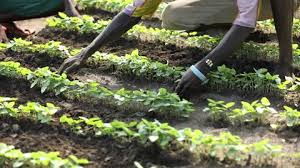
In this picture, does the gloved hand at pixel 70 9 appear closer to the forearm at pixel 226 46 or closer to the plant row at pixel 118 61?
the plant row at pixel 118 61

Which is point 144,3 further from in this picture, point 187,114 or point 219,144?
point 219,144

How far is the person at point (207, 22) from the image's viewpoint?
14.4ft

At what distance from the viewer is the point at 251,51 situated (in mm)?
5457

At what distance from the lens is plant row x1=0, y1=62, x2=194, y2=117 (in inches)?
169

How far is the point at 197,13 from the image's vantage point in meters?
5.90

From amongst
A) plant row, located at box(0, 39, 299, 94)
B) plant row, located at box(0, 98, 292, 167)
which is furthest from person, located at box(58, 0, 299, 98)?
plant row, located at box(0, 98, 292, 167)

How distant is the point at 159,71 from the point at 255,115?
108 centimetres

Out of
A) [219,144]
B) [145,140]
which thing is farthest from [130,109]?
[219,144]

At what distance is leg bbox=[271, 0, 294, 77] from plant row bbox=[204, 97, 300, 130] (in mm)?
720

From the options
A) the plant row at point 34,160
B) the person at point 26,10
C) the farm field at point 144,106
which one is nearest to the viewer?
the plant row at point 34,160

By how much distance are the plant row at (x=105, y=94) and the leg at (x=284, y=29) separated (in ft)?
3.12

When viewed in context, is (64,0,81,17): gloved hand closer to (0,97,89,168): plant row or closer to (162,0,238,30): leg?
(162,0,238,30): leg

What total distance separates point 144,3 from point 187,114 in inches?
41.3

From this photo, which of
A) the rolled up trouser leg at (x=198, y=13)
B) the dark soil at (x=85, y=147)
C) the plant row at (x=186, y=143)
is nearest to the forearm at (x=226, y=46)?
the plant row at (x=186, y=143)
